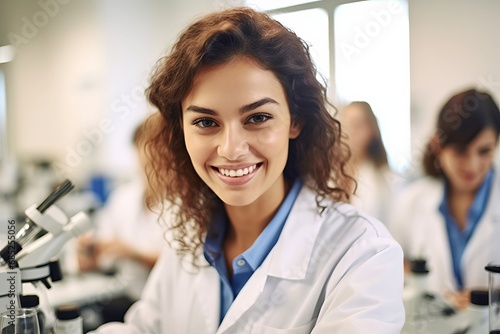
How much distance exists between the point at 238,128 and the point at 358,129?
107cm

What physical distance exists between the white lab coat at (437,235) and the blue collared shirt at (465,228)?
14 mm

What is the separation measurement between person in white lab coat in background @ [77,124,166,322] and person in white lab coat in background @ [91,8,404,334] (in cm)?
118

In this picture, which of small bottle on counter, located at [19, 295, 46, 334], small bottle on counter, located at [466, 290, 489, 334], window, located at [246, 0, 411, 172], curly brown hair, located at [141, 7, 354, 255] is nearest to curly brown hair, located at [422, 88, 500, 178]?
window, located at [246, 0, 411, 172]

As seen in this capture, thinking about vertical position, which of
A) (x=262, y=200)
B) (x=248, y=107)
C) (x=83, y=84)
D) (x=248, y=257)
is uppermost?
(x=83, y=84)

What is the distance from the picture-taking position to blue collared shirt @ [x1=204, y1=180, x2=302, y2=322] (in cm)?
120

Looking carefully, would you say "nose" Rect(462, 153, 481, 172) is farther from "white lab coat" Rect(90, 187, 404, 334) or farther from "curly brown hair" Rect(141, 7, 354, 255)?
"white lab coat" Rect(90, 187, 404, 334)

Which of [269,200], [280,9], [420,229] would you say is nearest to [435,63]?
[420,229]

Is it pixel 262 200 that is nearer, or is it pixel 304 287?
pixel 304 287

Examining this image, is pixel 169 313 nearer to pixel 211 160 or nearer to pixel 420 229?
pixel 211 160

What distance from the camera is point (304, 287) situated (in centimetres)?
111

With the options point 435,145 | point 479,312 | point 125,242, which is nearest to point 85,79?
point 125,242

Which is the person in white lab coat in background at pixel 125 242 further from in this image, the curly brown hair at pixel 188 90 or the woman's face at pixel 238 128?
the woman's face at pixel 238 128

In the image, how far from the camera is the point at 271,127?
111cm

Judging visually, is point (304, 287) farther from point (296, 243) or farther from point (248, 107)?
point (248, 107)
